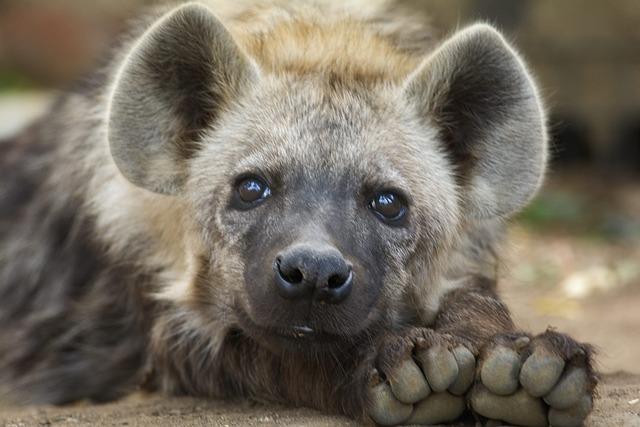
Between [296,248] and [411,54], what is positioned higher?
[411,54]

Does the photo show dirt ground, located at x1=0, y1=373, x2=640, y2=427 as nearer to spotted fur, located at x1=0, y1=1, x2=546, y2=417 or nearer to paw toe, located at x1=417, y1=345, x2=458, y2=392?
spotted fur, located at x1=0, y1=1, x2=546, y2=417

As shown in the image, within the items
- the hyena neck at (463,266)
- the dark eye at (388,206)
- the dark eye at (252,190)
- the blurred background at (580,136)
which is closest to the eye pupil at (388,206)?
the dark eye at (388,206)

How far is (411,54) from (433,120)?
0.64m

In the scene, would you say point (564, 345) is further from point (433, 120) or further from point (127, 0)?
point (127, 0)

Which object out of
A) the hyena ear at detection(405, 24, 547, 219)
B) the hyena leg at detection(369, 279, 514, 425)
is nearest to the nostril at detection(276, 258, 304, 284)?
the hyena leg at detection(369, 279, 514, 425)

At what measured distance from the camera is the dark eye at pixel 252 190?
12.5ft

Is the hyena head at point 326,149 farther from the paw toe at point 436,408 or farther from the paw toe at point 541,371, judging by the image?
the paw toe at point 541,371

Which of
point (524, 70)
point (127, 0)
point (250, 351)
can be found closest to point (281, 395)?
point (250, 351)

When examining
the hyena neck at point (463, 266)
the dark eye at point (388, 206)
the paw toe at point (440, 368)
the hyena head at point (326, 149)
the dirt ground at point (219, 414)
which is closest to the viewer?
the paw toe at point (440, 368)

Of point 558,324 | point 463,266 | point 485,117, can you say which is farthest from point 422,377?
point 558,324

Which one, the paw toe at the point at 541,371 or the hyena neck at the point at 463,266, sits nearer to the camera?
the paw toe at the point at 541,371

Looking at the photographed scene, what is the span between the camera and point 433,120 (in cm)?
417

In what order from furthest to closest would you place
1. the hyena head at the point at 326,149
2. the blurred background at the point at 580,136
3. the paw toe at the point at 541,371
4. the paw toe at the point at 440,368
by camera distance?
1. the blurred background at the point at 580,136
2. the hyena head at the point at 326,149
3. the paw toe at the point at 440,368
4. the paw toe at the point at 541,371

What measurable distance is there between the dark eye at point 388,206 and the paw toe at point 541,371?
79 cm
